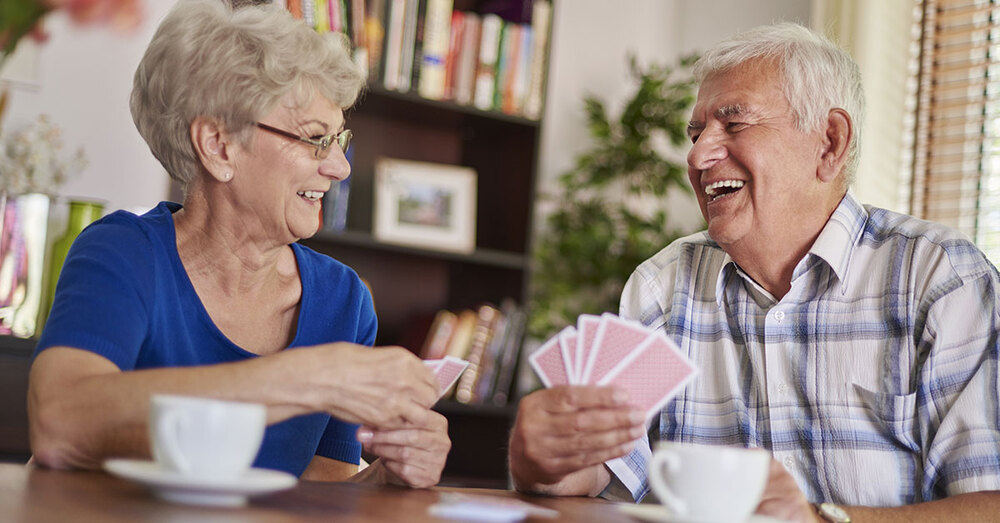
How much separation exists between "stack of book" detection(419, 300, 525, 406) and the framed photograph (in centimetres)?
23

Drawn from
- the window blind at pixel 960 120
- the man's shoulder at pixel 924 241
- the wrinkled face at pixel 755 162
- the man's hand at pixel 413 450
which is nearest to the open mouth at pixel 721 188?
the wrinkled face at pixel 755 162

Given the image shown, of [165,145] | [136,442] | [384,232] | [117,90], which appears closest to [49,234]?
[117,90]

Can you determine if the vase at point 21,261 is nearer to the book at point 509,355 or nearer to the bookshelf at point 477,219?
the bookshelf at point 477,219

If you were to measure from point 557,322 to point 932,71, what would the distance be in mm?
1497

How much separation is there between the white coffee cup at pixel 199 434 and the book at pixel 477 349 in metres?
2.17

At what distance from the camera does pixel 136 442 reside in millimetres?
1092

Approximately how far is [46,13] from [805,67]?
2.13 metres

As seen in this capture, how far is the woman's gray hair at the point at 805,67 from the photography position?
171cm

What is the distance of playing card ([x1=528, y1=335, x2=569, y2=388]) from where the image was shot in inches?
46.0

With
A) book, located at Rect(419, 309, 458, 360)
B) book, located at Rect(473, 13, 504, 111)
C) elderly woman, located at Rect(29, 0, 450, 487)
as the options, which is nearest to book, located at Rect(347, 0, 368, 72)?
book, located at Rect(473, 13, 504, 111)

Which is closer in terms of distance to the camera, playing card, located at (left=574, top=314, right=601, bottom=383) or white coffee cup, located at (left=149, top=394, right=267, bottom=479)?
white coffee cup, located at (left=149, top=394, right=267, bottom=479)

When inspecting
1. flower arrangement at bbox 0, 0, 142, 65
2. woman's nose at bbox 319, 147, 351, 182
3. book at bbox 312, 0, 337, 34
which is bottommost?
woman's nose at bbox 319, 147, 351, 182

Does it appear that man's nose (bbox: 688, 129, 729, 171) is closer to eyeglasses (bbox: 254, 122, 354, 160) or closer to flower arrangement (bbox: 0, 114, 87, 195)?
eyeglasses (bbox: 254, 122, 354, 160)

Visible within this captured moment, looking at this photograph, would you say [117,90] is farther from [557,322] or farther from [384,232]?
[557,322]
